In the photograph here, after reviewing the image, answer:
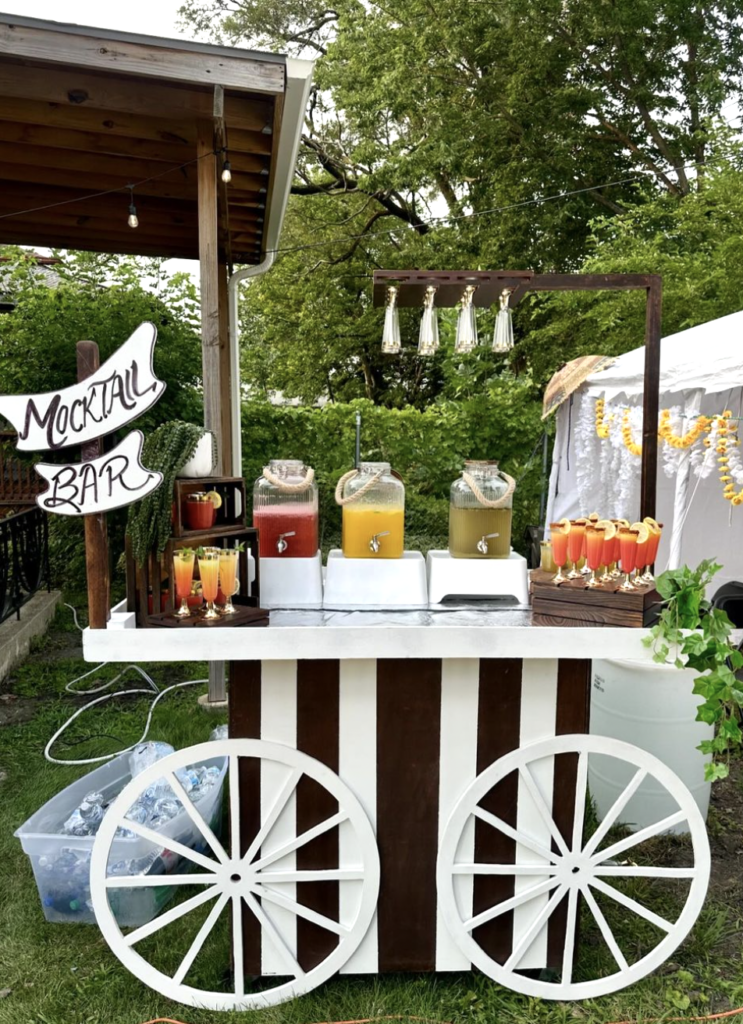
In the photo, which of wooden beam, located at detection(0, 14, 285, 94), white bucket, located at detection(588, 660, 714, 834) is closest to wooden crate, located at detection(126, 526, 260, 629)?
white bucket, located at detection(588, 660, 714, 834)

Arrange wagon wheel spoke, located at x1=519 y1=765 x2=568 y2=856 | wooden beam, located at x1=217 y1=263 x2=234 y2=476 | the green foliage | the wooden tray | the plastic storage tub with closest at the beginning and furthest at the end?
the wooden tray → wagon wheel spoke, located at x1=519 y1=765 x2=568 y2=856 → the plastic storage tub → wooden beam, located at x1=217 y1=263 x2=234 y2=476 → the green foliage

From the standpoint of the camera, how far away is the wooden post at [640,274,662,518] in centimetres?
202

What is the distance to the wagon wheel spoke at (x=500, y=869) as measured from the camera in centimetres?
179

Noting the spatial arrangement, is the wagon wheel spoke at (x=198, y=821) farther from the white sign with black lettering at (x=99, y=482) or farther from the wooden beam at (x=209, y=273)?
the wooden beam at (x=209, y=273)

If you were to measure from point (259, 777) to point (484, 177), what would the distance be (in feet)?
34.3

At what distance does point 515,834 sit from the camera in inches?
70.4

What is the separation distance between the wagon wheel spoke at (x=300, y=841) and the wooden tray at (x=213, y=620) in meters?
0.51

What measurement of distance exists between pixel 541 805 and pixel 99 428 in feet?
4.50

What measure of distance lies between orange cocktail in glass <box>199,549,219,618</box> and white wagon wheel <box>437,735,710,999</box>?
0.76 metres

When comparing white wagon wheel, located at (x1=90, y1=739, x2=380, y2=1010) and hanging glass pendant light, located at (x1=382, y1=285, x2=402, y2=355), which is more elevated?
hanging glass pendant light, located at (x1=382, y1=285, x2=402, y2=355)

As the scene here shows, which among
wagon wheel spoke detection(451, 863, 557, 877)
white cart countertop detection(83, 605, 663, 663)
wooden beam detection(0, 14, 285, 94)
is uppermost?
wooden beam detection(0, 14, 285, 94)

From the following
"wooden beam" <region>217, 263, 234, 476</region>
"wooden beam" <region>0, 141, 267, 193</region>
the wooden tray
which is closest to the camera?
the wooden tray

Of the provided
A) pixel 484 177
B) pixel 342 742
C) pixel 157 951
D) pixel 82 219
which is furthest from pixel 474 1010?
pixel 484 177

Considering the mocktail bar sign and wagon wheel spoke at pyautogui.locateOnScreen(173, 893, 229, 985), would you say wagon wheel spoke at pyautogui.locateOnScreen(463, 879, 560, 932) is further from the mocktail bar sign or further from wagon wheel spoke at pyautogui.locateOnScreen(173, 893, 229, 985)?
the mocktail bar sign
